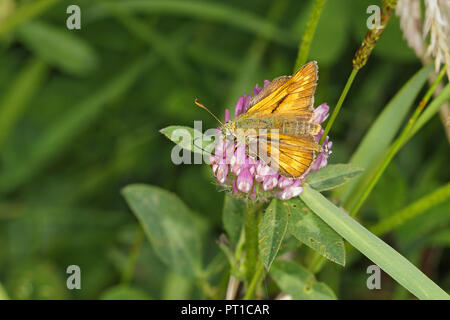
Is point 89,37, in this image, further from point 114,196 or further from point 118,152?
point 114,196

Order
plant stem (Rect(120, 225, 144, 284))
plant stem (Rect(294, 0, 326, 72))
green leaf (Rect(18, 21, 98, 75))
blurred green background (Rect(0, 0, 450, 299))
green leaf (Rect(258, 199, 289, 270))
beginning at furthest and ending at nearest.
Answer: green leaf (Rect(18, 21, 98, 75))
blurred green background (Rect(0, 0, 450, 299))
plant stem (Rect(120, 225, 144, 284))
plant stem (Rect(294, 0, 326, 72))
green leaf (Rect(258, 199, 289, 270))

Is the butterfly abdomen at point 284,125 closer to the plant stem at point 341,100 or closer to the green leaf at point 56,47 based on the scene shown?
the plant stem at point 341,100

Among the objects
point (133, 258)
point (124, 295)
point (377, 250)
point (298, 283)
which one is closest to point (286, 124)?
point (377, 250)

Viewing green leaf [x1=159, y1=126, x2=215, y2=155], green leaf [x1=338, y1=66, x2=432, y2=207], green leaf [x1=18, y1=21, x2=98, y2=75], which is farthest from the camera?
green leaf [x1=18, y1=21, x2=98, y2=75]

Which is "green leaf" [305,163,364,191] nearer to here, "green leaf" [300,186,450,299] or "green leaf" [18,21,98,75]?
"green leaf" [300,186,450,299]

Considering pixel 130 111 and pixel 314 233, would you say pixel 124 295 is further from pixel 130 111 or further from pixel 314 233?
pixel 130 111

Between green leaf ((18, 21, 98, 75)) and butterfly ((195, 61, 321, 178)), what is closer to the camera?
Result: butterfly ((195, 61, 321, 178))

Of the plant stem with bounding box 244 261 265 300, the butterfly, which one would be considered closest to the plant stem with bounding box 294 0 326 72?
the butterfly
